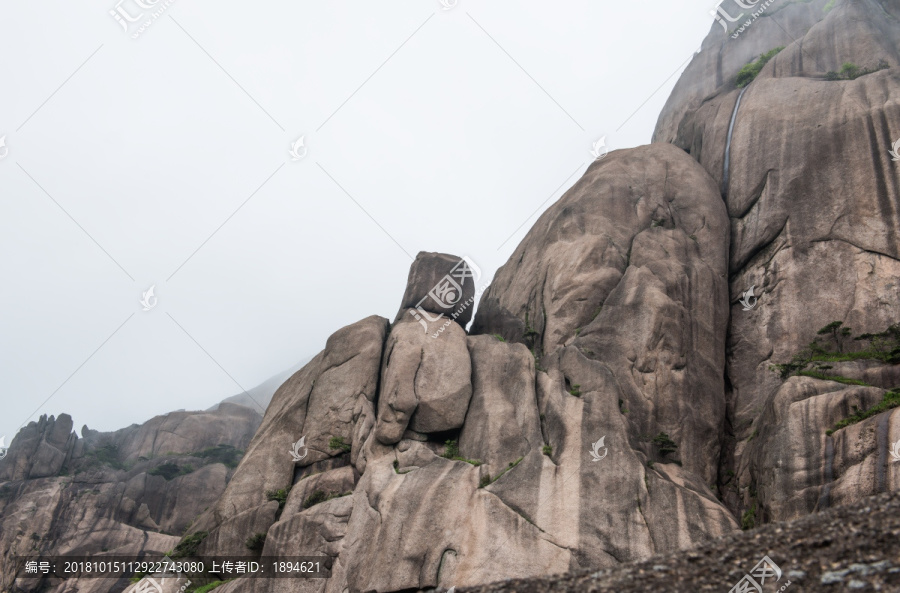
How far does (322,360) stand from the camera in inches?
1243

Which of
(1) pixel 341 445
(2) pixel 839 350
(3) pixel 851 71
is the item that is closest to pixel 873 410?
(2) pixel 839 350

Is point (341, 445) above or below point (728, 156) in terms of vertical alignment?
below

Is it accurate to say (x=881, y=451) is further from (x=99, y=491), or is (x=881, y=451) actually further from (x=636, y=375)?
(x=99, y=491)

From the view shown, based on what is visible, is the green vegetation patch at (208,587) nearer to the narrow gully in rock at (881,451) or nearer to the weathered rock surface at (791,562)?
the weathered rock surface at (791,562)

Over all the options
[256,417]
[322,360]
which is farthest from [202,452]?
[322,360]

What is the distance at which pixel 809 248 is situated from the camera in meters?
28.3

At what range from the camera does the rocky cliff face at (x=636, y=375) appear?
21141 mm

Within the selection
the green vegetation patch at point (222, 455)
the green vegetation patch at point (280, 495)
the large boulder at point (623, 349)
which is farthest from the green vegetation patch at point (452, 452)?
the green vegetation patch at point (222, 455)

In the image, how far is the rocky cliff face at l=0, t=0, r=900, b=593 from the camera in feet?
69.4

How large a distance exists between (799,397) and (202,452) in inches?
2137

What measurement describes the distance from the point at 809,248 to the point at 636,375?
32.7 feet

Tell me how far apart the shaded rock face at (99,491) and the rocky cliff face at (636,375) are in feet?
88.6

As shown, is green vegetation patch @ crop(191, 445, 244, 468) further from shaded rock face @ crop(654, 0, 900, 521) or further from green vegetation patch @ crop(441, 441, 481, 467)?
shaded rock face @ crop(654, 0, 900, 521)

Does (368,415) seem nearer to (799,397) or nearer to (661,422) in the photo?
(661,422)
